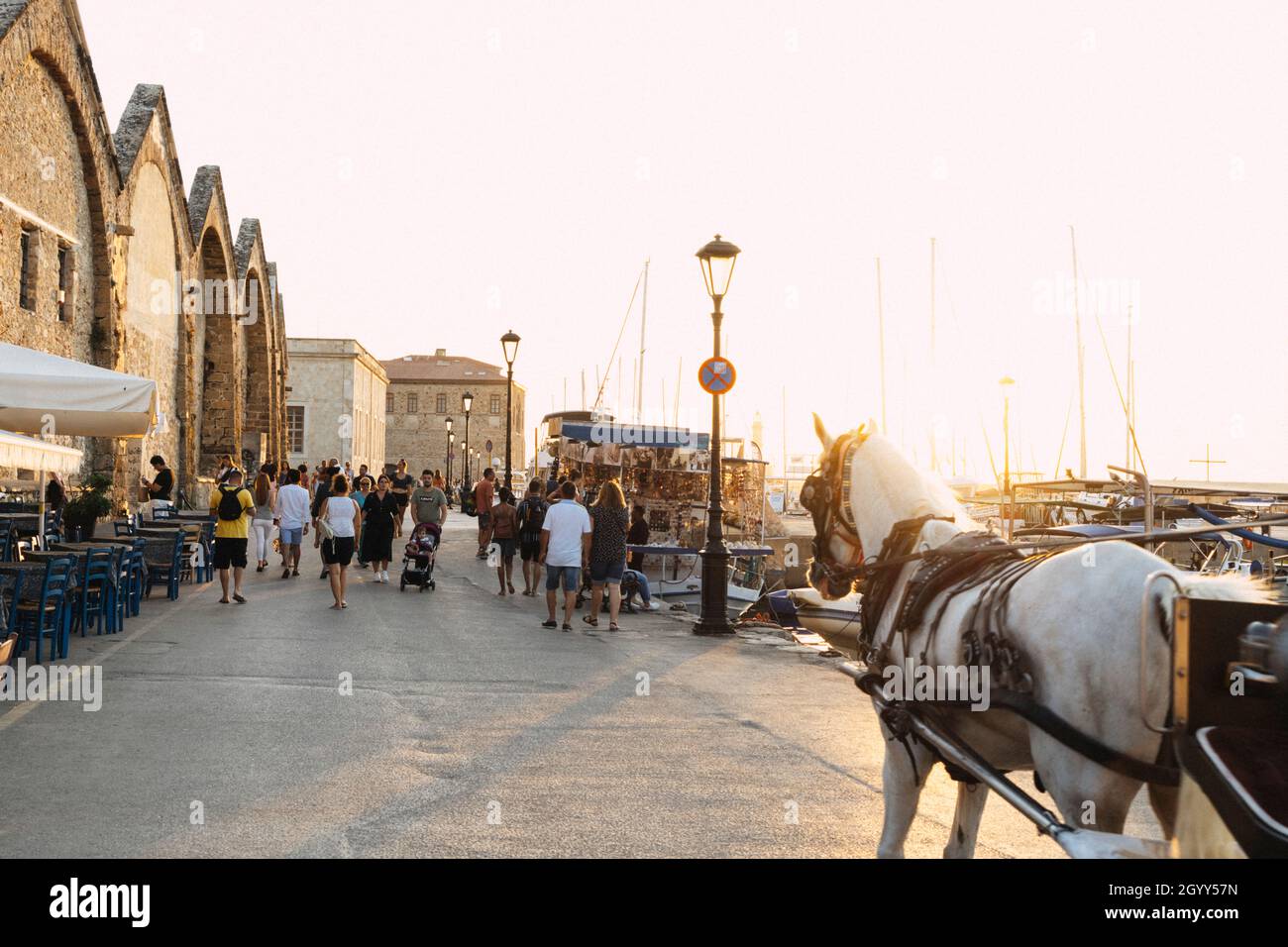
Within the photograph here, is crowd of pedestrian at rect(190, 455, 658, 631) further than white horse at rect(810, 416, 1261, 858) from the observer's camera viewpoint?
Yes

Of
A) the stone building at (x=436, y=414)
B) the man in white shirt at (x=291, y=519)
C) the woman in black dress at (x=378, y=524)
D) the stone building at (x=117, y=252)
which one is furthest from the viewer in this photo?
the stone building at (x=436, y=414)

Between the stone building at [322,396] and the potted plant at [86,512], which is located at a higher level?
the stone building at [322,396]

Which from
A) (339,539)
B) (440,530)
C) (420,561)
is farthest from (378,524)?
(339,539)

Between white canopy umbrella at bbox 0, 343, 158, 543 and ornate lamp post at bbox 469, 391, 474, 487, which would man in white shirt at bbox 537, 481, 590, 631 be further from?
ornate lamp post at bbox 469, 391, 474, 487

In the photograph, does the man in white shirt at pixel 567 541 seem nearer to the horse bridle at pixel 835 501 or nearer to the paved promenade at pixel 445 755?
the paved promenade at pixel 445 755

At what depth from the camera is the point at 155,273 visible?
30.5 meters

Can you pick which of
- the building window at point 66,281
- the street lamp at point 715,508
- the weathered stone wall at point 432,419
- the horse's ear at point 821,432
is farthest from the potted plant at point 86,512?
the weathered stone wall at point 432,419

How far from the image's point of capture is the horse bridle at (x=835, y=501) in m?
5.63

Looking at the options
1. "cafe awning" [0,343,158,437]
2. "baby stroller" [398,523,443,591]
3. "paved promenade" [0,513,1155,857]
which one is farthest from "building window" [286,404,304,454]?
"cafe awning" [0,343,158,437]

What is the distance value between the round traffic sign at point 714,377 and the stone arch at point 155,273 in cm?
1576

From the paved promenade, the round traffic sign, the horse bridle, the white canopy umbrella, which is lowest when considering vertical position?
the paved promenade

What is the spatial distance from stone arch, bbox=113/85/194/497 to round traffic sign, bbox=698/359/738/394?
51.7 feet

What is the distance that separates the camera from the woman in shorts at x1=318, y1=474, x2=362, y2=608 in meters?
15.9

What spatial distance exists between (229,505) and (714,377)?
268 inches
